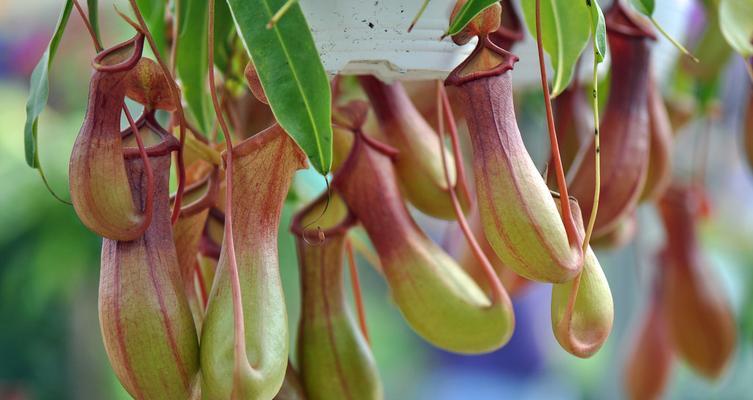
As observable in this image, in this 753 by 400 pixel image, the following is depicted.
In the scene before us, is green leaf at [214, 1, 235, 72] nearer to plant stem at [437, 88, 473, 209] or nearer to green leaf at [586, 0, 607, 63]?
plant stem at [437, 88, 473, 209]

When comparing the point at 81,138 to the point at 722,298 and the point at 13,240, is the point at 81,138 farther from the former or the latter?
the point at 13,240

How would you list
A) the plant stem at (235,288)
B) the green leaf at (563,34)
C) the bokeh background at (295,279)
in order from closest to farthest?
the plant stem at (235,288), the green leaf at (563,34), the bokeh background at (295,279)

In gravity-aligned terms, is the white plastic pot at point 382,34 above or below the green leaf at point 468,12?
below

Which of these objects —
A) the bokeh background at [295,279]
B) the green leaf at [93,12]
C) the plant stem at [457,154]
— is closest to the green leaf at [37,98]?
the green leaf at [93,12]

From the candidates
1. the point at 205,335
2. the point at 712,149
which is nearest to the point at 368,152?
the point at 205,335

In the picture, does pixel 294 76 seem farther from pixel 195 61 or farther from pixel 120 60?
pixel 195 61

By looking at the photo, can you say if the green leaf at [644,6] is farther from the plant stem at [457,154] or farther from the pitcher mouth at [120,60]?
the pitcher mouth at [120,60]

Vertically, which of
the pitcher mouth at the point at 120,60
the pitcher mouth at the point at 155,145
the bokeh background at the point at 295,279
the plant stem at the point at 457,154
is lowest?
the bokeh background at the point at 295,279
